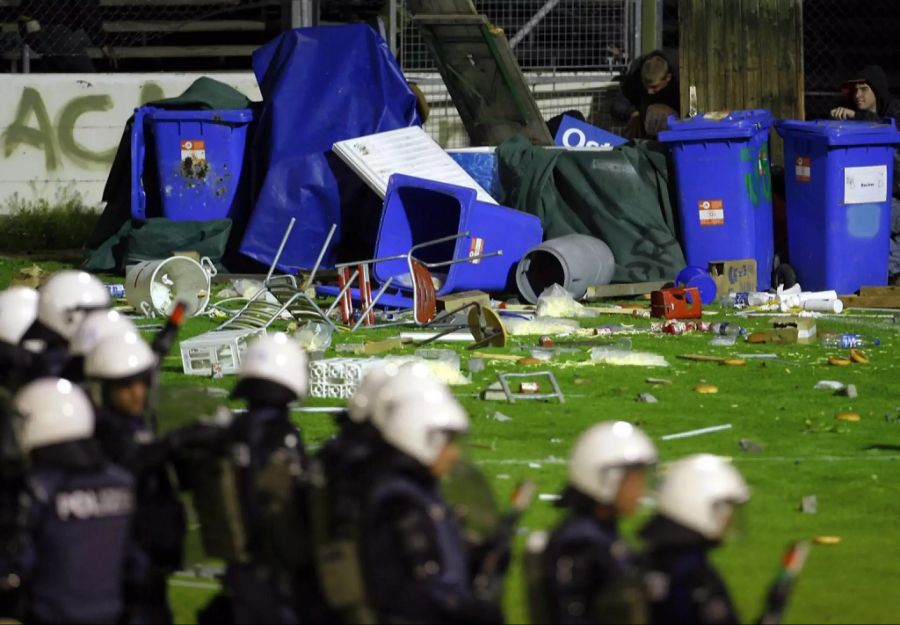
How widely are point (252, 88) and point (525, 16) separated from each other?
3.44m

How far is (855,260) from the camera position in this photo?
14914 millimetres

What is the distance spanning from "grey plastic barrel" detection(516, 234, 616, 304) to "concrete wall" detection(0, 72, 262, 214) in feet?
17.1

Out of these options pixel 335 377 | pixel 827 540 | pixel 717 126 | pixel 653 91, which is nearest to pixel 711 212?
pixel 717 126

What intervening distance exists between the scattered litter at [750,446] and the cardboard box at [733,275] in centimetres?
587

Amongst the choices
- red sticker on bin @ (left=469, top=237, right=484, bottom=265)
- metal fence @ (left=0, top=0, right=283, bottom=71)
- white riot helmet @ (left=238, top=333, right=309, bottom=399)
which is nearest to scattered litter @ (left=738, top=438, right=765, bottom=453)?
white riot helmet @ (left=238, top=333, right=309, bottom=399)

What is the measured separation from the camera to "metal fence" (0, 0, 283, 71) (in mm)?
19797

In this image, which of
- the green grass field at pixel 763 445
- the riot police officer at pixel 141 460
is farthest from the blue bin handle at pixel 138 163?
the riot police officer at pixel 141 460

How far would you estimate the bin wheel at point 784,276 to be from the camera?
15.2 m

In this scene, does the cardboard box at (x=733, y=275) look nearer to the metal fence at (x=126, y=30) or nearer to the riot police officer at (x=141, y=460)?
the metal fence at (x=126, y=30)

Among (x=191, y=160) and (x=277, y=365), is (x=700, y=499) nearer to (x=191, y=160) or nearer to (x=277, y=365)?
(x=277, y=365)

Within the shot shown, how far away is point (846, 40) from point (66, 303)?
54.2ft

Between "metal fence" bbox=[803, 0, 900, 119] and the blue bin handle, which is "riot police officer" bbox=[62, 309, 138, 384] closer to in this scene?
the blue bin handle

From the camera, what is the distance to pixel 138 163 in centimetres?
1647

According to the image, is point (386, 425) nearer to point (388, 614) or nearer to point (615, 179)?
point (388, 614)
